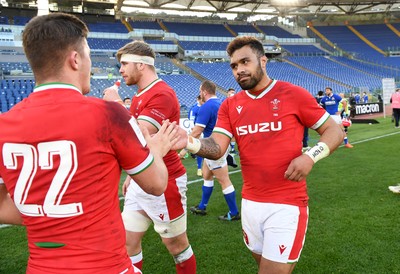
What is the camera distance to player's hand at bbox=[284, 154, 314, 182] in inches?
100

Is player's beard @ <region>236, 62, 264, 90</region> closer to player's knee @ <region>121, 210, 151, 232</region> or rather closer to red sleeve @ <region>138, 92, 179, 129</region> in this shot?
red sleeve @ <region>138, 92, 179, 129</region>

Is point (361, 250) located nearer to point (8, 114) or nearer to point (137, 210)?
point (137, 210)

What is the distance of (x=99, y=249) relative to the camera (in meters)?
1.55

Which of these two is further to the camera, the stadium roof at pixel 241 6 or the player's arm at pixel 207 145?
the stadium roof at pixel 241 6

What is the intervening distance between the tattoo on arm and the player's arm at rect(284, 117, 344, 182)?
59cm

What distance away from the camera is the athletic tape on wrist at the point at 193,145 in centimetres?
258

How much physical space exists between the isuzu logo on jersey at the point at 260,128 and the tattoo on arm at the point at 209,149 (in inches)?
9.9

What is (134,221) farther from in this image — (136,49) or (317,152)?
(317,152)

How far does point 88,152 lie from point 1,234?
17.3ft

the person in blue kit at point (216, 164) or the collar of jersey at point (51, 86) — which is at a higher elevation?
the collar of jersey at point (51, 86)

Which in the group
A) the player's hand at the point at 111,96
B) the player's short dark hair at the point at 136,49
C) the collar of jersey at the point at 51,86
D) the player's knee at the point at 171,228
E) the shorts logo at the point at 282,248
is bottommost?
the player's knee at the point at 171,228

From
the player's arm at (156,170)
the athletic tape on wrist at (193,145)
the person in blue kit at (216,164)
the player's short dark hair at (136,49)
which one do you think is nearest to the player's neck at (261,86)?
the athletic tape on wrist at (193,145)

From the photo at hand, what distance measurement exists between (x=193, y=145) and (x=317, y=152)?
37.7 inches

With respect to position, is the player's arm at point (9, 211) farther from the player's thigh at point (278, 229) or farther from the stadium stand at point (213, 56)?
the stadium stand at point (213, 56)
